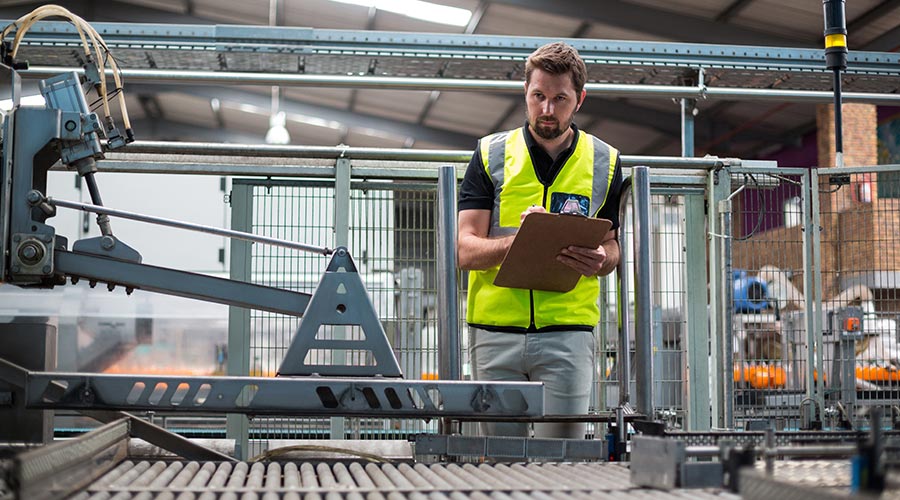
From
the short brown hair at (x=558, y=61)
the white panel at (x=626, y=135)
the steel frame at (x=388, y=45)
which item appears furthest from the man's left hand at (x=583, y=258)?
the white panel at (x=626, y=135)

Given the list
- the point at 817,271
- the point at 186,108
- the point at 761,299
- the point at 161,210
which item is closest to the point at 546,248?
the point at 761,299

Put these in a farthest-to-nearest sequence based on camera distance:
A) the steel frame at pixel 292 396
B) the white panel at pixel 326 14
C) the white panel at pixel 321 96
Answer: the white panel at pixel 321 96
the white panel at pixel 326 14
the steel frame at pixel 292 396

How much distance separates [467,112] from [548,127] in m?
14.6

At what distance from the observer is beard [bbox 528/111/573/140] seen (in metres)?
2.71

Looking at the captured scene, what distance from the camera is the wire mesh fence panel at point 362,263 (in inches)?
161

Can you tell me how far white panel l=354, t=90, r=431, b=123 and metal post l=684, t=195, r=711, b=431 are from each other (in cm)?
1245

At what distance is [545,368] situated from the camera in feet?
8.72

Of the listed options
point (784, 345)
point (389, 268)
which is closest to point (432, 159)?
point (389, 268)

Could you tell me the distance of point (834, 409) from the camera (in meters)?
4.54

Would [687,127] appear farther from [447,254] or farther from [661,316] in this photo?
[447,254]

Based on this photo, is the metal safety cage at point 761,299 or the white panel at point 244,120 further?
the white panel at point 244,120

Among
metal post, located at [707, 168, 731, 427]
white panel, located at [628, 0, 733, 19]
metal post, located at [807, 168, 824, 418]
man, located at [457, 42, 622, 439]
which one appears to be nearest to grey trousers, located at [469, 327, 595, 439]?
man, located at [457, 42, 622, 439]

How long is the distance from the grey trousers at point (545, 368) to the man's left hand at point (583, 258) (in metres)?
0.25

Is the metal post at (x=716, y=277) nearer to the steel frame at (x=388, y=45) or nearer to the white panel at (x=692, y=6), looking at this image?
the steel frame at (x=388, y=45)
